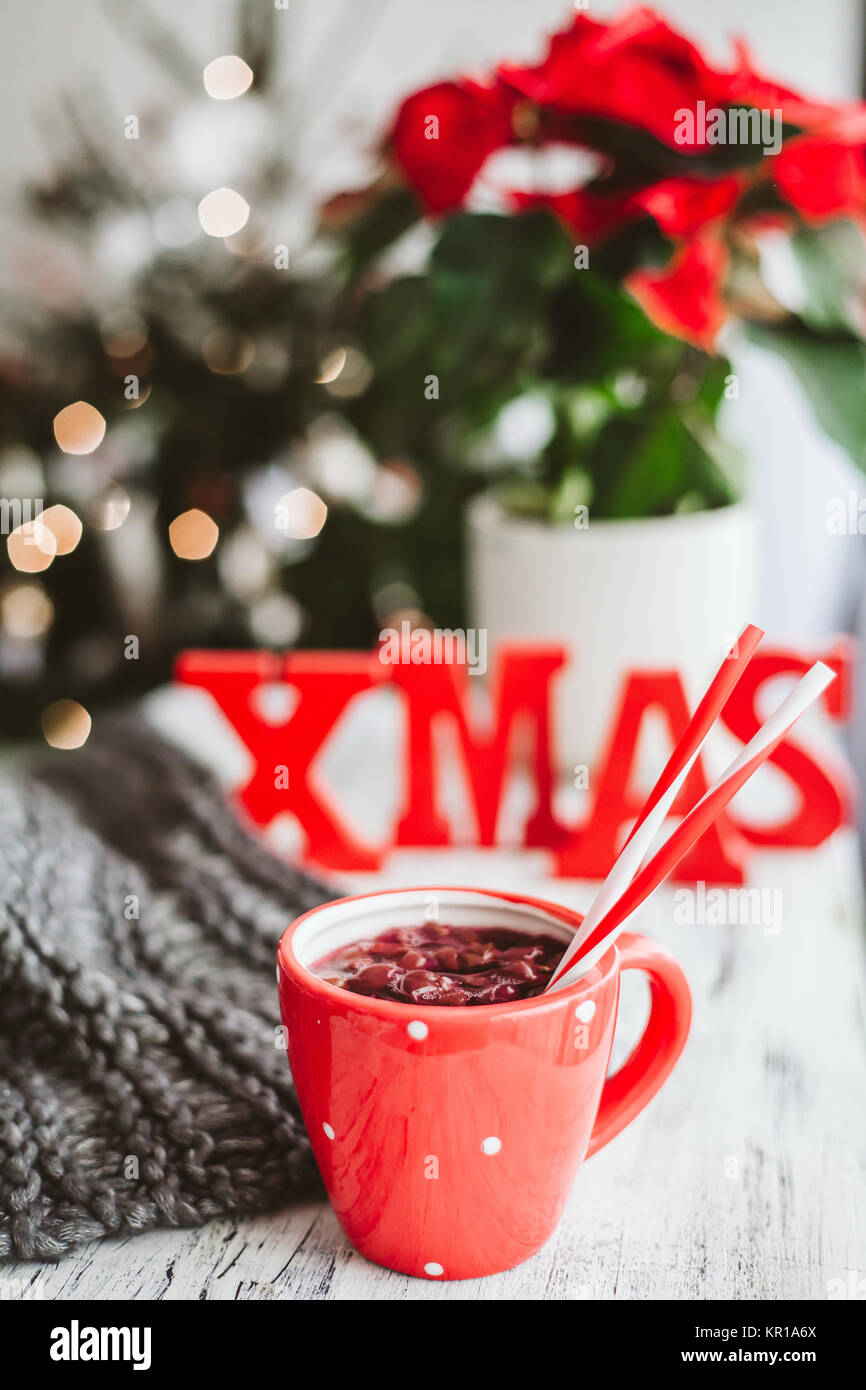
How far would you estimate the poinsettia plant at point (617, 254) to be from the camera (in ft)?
2.22

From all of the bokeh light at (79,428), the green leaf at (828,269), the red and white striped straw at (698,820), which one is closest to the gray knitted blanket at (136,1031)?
the red and white striped straw at (698,820)

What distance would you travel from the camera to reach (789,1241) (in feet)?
1.41

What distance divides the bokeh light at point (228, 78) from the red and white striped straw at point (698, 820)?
47.5 inches

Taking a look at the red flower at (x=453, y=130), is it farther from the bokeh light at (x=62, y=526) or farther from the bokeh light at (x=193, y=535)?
the bokeh light at (x=62, y=526)

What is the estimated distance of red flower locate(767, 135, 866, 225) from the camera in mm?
674

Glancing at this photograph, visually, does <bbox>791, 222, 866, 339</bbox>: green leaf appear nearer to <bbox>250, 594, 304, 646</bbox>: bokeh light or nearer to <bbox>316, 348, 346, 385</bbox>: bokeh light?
<bbox>316, 348, 346, 385</bbox>: bokeh light

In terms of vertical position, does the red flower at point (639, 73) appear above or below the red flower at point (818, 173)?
above

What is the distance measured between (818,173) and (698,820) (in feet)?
1.60

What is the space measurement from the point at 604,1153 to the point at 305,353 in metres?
0.96

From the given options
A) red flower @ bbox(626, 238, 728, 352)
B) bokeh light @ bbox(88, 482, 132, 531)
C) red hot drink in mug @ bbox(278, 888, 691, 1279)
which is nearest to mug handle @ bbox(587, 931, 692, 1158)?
red hot drink in mug @ bbox(278, 888, 691, 1279)

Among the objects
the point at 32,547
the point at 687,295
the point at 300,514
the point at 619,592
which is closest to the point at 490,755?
the point at 619,592
